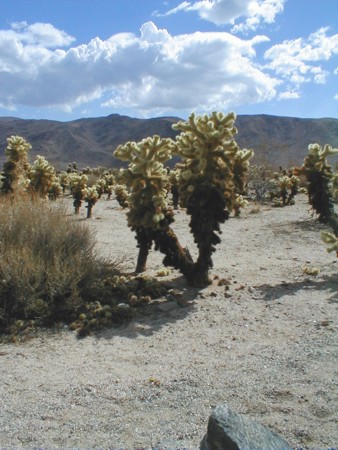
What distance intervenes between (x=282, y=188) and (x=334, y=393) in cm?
1437

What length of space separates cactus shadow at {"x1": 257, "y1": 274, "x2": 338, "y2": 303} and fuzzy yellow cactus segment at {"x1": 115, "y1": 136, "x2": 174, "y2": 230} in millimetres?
1852

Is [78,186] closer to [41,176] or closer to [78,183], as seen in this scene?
[78,183]

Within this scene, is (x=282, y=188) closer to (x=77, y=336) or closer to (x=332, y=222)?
(x=332, y=222)

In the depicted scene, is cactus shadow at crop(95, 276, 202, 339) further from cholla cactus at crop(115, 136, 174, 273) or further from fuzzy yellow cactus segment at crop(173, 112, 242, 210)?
fuzzy yellow cactus segment at crop(173, 112, 242, 210)

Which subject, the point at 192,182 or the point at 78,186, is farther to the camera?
the point at 78,186

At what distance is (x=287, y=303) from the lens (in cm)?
626

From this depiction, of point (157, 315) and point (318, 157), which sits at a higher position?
point (318, 157)

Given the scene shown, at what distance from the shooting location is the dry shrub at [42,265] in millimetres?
5742

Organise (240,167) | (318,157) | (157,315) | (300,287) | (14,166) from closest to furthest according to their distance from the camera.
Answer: (157,315) → (300,287) → (240,167) → (318,157) → (14,166)

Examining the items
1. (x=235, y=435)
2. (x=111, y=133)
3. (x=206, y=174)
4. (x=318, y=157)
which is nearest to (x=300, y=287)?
(x=206, y=174)

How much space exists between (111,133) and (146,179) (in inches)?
3861

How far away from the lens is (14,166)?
584 inches

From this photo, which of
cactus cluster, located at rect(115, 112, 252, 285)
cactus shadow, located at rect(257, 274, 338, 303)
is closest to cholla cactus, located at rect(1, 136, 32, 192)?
cactus cluster, located at rect(115, 112, 252, 285)

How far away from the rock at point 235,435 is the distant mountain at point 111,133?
68.8 m
